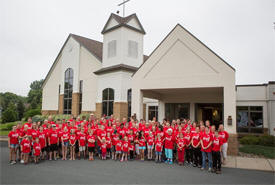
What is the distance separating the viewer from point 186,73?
40.7 ft

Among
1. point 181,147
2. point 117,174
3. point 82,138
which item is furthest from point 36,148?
point 181,147

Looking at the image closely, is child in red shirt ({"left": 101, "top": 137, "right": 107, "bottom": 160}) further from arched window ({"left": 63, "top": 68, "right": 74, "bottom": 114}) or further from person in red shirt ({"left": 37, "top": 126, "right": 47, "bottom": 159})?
arched window ({"left": 63, "top": 68, "right": 74, "bottom": 114})

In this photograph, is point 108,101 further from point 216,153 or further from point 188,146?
point 216,153

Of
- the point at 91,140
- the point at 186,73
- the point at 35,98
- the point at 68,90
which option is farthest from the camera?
the point at 35,98

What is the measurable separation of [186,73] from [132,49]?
9239mm

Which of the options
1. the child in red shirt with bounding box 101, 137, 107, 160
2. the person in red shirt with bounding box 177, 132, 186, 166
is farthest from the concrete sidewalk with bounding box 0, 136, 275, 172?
the child in red shirt with bounding box 101, 137, 107, 160

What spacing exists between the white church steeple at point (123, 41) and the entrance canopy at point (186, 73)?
19.6 feet

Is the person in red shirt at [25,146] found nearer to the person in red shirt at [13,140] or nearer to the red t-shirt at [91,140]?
the person in red shirt at [13,140]

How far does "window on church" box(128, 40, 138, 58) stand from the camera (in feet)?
65.7

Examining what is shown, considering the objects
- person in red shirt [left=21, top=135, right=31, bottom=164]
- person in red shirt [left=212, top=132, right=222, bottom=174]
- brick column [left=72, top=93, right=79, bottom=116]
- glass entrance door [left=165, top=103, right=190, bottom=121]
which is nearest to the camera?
person in red shirt [left=212, top=132, right=222, bottom=174]

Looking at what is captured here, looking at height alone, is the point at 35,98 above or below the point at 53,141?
above

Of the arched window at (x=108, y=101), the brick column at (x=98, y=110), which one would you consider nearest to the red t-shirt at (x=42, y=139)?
the arched window at (x=108, y=101)

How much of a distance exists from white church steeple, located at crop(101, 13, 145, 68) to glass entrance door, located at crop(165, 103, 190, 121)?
577cm

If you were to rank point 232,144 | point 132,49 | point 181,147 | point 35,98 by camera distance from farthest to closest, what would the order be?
point 35,98, point 132,49, point 232,144, point 181,147
